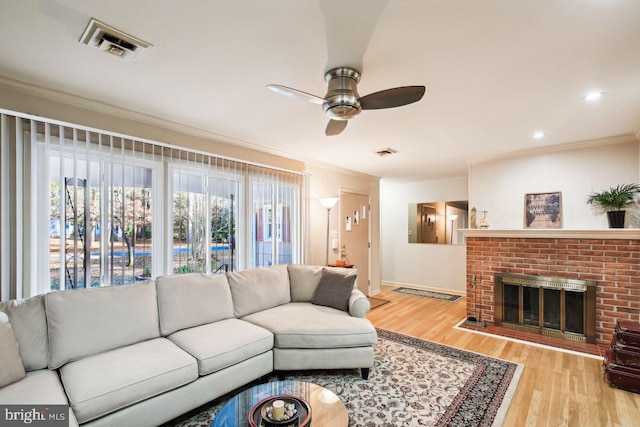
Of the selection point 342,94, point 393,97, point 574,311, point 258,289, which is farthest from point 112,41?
point 574,311

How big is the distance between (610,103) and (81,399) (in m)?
4.23

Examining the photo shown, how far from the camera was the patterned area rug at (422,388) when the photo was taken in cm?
207

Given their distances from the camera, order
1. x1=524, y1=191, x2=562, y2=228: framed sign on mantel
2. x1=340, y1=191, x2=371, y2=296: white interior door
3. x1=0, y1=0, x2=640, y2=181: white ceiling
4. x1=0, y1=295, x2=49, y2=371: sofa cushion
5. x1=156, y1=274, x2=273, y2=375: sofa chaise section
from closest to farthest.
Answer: x1=0, y1=0, x2=640, y2=181: white ceiling → x1=0, y1=295, x2=49, y2=371: sofa cushion → x1=156, y1=274, x2=273, y2=375: sofa chaise section → x1=524, y1=191, x2=562, y2=228: framed sign on mantel → x1=340, y1=191, x2=371, y2=296: white interior door

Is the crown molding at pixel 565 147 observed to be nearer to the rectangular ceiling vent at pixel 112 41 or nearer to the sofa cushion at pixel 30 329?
the rectangular ceiling vent at pixel 112 41

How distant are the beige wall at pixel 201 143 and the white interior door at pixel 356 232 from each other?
17 centimetres

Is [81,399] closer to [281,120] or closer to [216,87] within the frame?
[216,87]

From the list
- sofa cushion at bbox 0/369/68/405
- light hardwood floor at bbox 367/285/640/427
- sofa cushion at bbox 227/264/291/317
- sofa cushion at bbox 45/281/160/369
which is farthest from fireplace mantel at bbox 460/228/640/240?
sofa cushion at bbox 0/369/68/405

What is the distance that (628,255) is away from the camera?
127 inches

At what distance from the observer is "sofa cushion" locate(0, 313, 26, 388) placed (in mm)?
1634

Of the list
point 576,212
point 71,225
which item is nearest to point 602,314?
point 576,212

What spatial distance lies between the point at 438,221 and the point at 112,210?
5.60 metres

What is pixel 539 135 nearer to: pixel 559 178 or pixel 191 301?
pixel 559 178

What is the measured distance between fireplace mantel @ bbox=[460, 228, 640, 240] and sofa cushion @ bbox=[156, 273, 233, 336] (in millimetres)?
3430

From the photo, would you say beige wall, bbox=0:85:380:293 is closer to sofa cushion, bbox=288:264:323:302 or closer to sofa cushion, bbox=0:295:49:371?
sofa cushion, bbox=288:264:323:302
